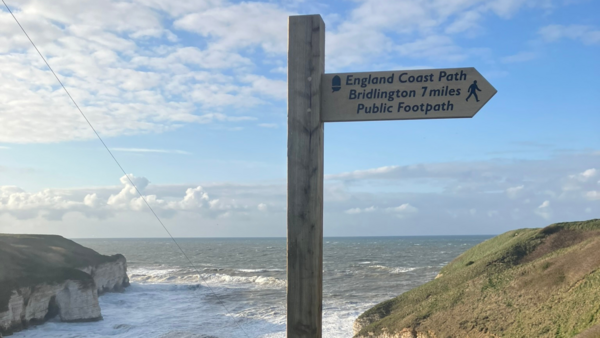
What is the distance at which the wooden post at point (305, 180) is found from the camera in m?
3.78

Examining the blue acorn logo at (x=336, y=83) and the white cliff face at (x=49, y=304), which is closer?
the blue acorn logo at (x=336, y=83)

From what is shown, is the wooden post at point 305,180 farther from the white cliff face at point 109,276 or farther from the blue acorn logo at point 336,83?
the white cliff face at point 109,276

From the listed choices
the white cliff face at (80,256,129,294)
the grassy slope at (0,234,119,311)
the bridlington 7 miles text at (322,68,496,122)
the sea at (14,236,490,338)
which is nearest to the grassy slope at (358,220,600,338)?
the bridlington 7 miles text at (322,68,496,122)

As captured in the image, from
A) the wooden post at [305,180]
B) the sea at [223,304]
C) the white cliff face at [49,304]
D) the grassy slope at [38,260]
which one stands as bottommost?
the sea at [223,304]

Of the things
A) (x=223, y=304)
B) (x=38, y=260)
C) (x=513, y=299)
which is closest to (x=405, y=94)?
(x=513, y=299)

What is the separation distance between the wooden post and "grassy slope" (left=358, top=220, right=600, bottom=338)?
7.81m

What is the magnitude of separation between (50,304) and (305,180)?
1296 inches

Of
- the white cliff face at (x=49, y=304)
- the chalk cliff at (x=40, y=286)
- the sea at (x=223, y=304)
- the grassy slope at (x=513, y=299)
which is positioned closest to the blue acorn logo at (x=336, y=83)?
the grassy slope at (x=513, y=299)

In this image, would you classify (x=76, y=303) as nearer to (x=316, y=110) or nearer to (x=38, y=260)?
(x=38, y=260)

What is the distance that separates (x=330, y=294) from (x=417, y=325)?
2542cm

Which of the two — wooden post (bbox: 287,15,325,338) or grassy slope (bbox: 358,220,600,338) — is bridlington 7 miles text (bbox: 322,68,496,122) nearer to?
wooden post (bbox: 287,15,325,338)

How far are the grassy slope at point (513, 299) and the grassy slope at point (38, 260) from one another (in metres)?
23.3

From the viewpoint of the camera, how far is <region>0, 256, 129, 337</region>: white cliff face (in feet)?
91.2

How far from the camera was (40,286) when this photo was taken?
1188 inches
